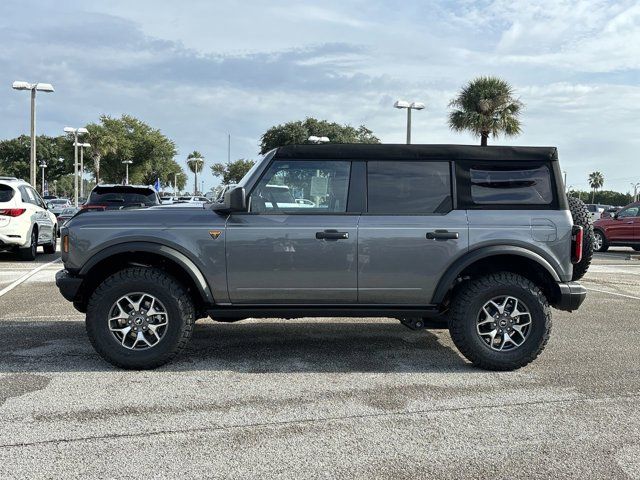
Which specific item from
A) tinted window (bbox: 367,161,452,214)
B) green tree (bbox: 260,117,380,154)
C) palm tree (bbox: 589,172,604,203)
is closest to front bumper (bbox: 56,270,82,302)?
tinted window (bbox: 367,161,452,214)

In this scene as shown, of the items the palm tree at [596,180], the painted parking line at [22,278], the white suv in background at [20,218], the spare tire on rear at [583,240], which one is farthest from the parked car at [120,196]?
the palm tree at [596,180]

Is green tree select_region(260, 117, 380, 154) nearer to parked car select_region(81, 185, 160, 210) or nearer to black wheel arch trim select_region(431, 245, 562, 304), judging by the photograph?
parked car select_region(81, 185, 160, 210)

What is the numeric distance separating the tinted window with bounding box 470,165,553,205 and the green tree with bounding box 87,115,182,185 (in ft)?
202

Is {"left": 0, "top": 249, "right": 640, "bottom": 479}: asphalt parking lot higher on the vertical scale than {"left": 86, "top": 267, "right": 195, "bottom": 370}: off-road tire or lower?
lower

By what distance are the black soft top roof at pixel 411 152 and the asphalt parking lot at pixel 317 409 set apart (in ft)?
5.76

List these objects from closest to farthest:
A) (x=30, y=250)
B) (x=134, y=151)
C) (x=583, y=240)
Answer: (x=583, y=240) → (x=30, y=250) → (x=134, y=151)

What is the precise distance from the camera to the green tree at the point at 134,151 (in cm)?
6544

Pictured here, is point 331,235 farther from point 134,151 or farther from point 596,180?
point 596,180

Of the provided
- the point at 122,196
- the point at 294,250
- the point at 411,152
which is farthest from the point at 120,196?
the point at 411,152

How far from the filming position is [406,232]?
4.95 metres

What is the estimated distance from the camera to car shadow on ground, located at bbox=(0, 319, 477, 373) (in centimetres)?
512

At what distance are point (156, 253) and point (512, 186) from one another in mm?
2956

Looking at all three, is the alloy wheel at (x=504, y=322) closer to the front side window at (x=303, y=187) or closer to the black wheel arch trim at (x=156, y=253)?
the front side window at (x=303, y=187)

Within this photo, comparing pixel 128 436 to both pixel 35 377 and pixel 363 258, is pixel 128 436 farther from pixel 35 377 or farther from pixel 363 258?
pixel 363 258
